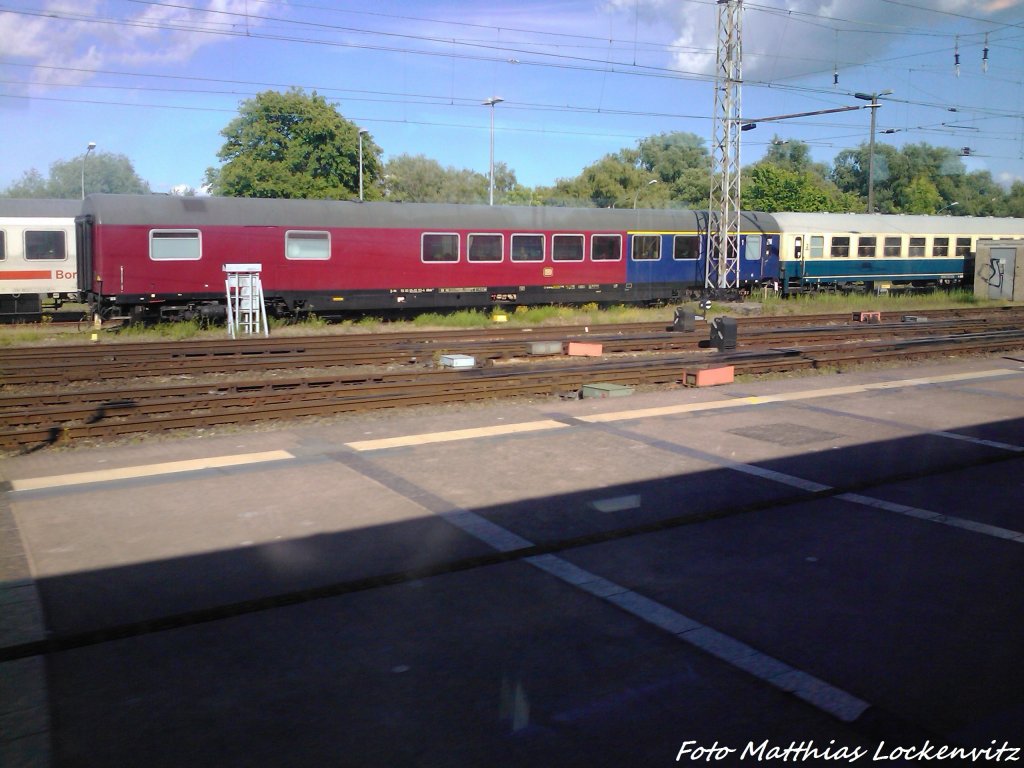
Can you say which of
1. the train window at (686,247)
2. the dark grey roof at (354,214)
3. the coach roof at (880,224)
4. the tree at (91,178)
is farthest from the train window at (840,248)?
the tree at (91,178)

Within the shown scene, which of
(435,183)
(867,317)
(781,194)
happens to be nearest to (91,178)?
(435,183)

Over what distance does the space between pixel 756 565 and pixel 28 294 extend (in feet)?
84.9

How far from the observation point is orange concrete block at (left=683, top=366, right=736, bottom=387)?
15.2m

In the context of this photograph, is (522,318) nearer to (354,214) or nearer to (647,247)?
(354,214)

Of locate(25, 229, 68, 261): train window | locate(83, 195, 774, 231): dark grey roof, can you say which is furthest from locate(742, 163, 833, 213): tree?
locate(25, 229, 68, 261): train window

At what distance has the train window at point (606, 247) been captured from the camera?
92.6 ft

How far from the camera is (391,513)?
7.66 m

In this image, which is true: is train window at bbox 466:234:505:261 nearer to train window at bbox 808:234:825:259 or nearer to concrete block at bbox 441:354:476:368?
concrete block at bbox 441:354:476:368

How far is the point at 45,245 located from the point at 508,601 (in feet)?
83.0

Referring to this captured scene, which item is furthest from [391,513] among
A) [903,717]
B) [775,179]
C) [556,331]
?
[775,179]

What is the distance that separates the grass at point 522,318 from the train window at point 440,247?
63.8 inches

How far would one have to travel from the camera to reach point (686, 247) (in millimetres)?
30625

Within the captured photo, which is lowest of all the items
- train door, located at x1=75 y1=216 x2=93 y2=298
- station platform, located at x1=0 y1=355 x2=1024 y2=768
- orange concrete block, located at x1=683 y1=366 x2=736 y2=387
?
station platform, located at x1=0 y1=355 x2=1024 y2=768

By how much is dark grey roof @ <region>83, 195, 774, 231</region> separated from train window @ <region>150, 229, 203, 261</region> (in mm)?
219
